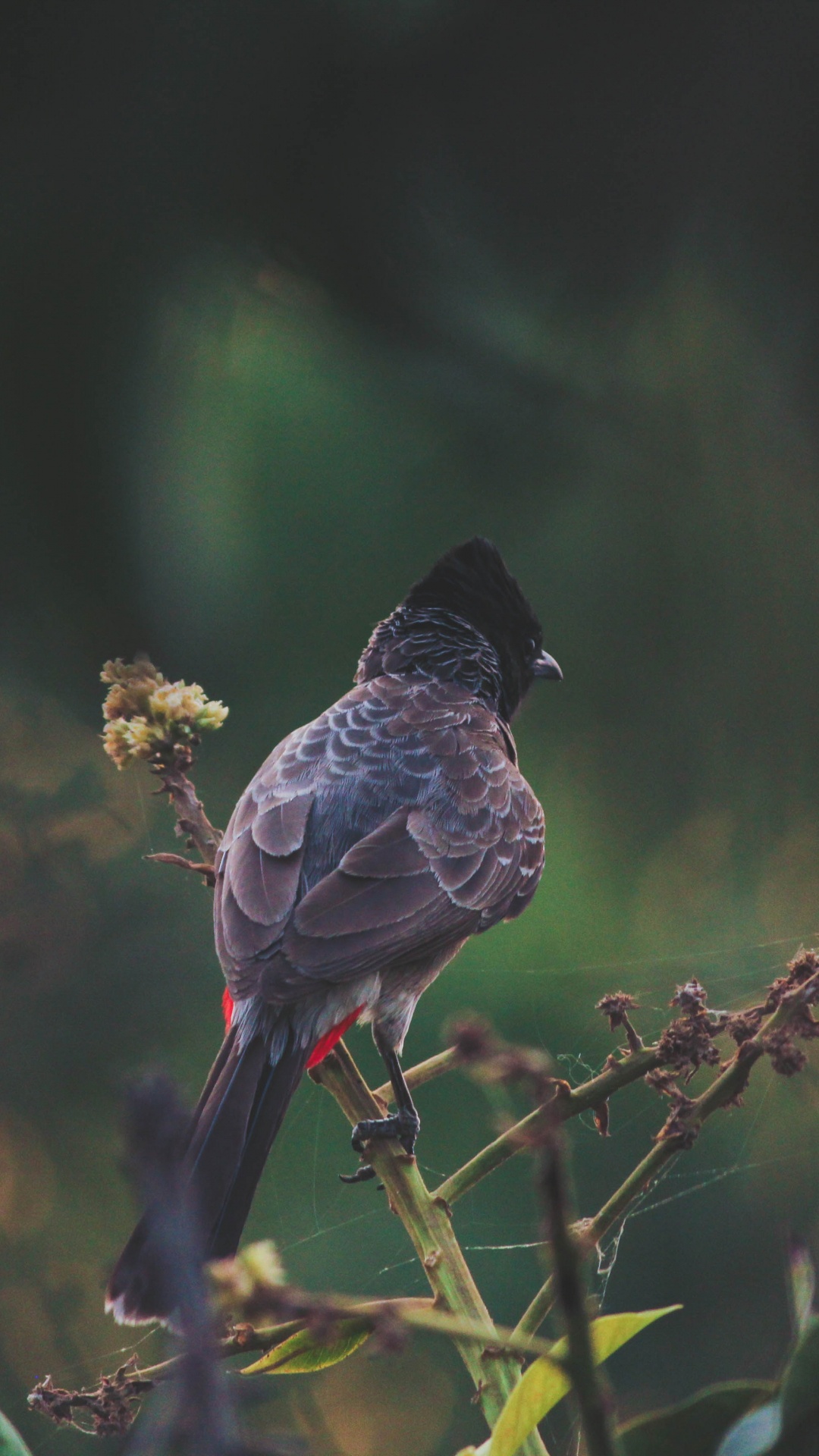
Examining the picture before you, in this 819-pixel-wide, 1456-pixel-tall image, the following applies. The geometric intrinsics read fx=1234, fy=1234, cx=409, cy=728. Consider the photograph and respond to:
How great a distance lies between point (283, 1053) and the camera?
91cm

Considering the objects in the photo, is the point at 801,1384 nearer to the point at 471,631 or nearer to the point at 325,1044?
the point at 325,1044

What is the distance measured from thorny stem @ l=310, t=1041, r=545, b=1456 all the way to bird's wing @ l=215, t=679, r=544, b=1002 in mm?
385

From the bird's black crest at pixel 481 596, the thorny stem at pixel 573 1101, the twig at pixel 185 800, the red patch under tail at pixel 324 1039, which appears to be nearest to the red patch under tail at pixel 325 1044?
the red patch under tail at pixel 324 1039

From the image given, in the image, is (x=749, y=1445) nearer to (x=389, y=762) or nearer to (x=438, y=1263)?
(x=438, y=1263)

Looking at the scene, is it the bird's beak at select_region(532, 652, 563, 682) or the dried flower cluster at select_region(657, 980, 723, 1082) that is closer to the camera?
the dried flower cluster at select_region(657, 980, 723, 1082)

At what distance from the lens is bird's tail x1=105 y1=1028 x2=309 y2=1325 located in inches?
24.6

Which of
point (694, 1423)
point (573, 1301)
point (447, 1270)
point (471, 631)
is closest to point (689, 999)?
point (447, 1270)

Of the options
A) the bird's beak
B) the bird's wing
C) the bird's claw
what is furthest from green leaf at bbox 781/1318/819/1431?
the bird's beak

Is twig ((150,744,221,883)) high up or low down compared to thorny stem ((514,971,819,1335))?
up

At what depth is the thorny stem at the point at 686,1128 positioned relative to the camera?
1.50ft

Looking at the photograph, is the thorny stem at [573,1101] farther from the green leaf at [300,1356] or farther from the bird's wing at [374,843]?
the bird's wing at [374,843]

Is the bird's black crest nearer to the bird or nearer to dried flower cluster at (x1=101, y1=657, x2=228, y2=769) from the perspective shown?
the bird

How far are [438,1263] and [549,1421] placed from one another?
32 centimetres

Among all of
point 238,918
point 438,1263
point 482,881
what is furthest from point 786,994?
point 482,881
